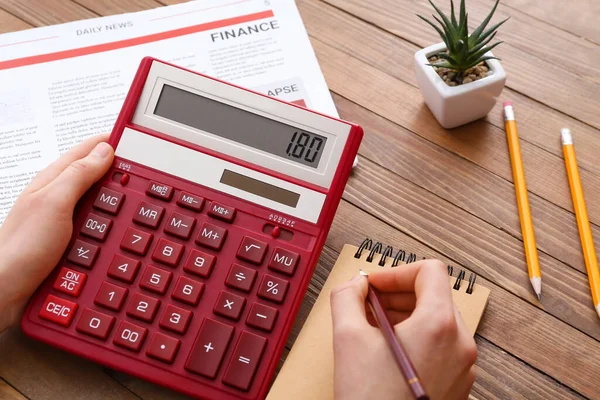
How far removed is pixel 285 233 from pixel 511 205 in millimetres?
233

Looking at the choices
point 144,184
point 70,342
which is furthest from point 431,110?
point 70,342

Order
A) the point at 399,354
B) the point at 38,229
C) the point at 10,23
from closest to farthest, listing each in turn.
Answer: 1. the point at 399,354
2. the point at 38,229
3. the point at 10,23

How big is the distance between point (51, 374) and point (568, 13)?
0.67 m

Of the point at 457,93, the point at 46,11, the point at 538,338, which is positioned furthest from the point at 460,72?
the point at 46,11

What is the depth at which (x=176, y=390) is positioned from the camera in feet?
1.61

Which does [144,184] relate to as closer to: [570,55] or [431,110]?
[431,110]

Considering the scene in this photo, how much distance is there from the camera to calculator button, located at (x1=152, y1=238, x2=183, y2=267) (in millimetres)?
520

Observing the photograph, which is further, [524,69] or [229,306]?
[524,69]

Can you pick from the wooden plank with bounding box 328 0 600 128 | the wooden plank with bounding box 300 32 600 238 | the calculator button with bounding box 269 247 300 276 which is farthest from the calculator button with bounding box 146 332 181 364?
the wooden plank with bounding box 328 0 600 128

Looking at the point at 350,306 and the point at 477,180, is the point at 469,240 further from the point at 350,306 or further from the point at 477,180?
the point at 350,306

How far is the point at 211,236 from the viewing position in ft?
1.72

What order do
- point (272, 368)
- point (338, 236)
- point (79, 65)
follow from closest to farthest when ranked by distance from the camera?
point (272, 368) → point (338, 236) → point (79, 65)

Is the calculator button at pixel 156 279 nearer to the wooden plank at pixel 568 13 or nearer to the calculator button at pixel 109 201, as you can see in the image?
the calculator button at pixel 109 201

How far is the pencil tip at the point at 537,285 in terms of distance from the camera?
0.55 m
